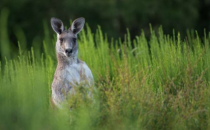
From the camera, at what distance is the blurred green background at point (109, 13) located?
17234 millimetres

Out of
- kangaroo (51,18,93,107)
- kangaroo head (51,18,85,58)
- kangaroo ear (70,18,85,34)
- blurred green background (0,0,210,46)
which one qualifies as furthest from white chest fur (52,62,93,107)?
blurred green background (0,0,210,46)

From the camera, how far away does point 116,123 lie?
4145 millimetres

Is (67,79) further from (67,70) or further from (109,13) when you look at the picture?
(109,13)

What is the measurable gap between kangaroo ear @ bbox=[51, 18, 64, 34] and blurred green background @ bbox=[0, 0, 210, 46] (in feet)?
37.4

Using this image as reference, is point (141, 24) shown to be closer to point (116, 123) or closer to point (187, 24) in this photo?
point (187, 24)

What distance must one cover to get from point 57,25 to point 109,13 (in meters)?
12.7

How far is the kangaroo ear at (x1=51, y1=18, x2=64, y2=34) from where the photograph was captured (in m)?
5.25

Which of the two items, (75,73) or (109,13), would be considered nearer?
(75,73)

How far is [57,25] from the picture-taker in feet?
17.4

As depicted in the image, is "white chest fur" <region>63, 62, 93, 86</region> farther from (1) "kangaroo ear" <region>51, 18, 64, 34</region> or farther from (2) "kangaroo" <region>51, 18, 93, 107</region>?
(1) "kangaroo ear" <region>51, 18, 64, 34</region>

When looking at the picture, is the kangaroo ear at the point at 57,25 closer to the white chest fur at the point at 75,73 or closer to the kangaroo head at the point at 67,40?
the kangaroo head at the point at 67,40

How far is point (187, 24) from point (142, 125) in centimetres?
1383

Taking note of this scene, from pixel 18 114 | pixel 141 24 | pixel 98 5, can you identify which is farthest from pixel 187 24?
pixel 18 114

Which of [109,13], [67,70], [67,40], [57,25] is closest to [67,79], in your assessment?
[67,70]
